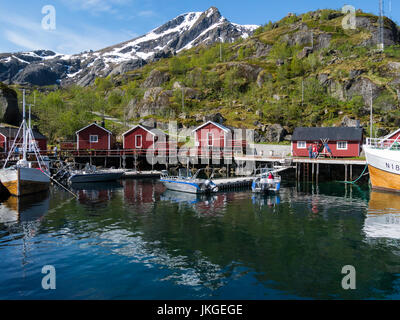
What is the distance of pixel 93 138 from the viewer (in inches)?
2286

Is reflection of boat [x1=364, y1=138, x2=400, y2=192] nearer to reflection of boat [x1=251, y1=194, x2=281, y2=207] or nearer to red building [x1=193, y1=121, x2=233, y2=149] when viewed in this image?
reflection of boat [x1=251, y1=194, x2=281, y2=207]

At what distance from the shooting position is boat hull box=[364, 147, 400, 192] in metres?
33.3

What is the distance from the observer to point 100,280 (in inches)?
498

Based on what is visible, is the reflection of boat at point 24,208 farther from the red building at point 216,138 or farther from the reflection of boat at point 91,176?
the red building at point 216,138

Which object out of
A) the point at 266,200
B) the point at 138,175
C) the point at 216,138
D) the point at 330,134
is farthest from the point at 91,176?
the point at 330,134

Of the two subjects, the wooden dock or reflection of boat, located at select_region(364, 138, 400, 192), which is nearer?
reflection of boat, located at select_region(364, 138, 400, 192)

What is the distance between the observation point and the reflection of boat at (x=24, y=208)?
23.5 meters

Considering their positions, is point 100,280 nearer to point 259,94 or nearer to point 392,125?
point 392,125

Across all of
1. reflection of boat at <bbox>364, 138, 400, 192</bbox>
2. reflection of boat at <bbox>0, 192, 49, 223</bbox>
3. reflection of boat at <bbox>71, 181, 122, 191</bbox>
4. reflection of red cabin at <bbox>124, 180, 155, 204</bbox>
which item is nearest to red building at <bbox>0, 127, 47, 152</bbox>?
reflection of boat at <bbox>71, 181, 122, 191</bbox>

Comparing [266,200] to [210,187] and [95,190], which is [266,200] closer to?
[210,187]

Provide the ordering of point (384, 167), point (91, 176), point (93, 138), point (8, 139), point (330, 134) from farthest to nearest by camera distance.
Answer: point (93, 138) < point (8, 139) < point (330, 134) < point (91, 176) < point (384, 167)

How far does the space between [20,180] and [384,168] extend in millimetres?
40325
